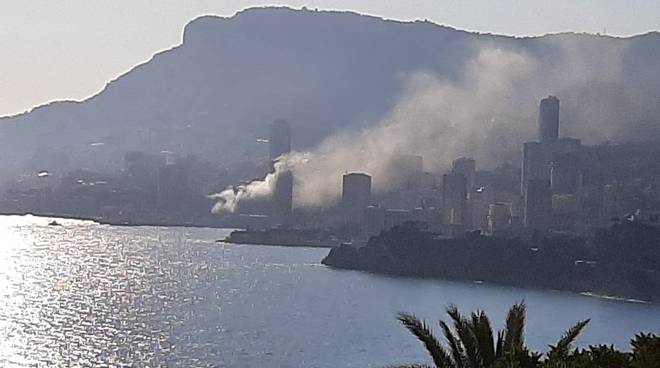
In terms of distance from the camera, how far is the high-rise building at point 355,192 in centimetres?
6700

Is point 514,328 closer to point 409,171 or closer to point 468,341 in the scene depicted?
point 468,341

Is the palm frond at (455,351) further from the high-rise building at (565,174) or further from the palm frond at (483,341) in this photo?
the high-rise building at (565,174)

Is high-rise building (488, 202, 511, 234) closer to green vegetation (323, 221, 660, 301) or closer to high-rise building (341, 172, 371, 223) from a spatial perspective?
green vegetation (323, 221, 660, 301)

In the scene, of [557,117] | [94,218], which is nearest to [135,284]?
[557,117]

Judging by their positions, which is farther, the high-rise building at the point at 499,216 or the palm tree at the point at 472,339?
the high-rise building at the point at 499,216

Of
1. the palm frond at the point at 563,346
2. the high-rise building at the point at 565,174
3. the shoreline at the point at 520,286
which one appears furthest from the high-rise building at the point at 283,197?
the palm frond at the point at 563,346

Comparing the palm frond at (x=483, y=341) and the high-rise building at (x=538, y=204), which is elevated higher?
A: the high-rise building at (x=538, y=204)

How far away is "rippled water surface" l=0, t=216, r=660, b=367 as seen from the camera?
2302 cm

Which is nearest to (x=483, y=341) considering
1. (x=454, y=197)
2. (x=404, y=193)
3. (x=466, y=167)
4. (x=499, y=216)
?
(x=499, y=216)

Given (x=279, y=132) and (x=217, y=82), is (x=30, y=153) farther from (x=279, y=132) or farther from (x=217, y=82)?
(x=279, y=132)

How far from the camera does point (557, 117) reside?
62375 millimetres

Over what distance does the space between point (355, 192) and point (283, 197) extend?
7.06 m

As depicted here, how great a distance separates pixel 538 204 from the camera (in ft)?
183

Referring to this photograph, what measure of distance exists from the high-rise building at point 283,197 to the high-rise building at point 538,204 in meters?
18.4
